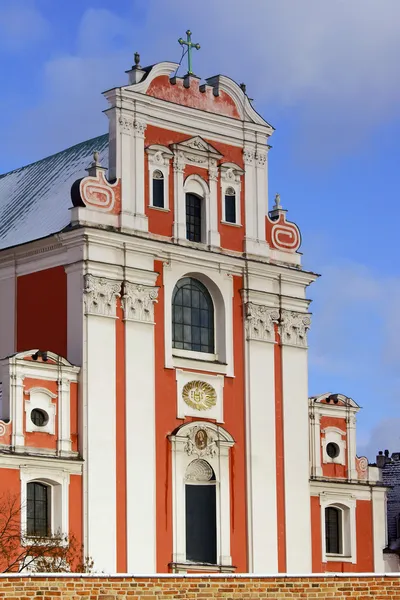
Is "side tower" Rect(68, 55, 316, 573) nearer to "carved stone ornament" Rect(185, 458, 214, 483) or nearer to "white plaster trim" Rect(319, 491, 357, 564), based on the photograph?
"carved stone ornament" Rect(185, 458, 214, 483)

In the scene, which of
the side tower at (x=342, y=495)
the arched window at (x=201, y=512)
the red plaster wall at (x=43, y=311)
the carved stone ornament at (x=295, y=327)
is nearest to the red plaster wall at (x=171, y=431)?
the arched window at (x=201, y=512)

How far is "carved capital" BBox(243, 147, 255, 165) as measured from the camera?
60844 millimetres

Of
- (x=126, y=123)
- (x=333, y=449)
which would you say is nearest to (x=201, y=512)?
(x=333, y=449)

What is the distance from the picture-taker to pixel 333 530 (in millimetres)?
61031

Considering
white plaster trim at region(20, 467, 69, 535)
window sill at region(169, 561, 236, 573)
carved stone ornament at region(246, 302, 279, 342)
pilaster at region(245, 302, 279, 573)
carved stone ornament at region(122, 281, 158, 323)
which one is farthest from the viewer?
carved stone ornament at region(246, 302, 279, 342)

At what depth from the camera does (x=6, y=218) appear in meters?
60.8

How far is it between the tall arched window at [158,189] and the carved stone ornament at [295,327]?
5.97 metres

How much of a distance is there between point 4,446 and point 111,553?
4.76 metres

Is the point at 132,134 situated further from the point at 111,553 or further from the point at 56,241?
the point at 111,553

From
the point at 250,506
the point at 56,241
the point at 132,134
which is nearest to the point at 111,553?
the point at 250,506

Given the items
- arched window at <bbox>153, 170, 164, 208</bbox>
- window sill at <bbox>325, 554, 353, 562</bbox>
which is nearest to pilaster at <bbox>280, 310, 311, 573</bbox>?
window sill at <bbox>325, 554, 353, 562</bbox>

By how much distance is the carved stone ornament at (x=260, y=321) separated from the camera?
195 feet

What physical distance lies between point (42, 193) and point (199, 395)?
349 inches

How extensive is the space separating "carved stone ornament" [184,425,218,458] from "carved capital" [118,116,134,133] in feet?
31.2
